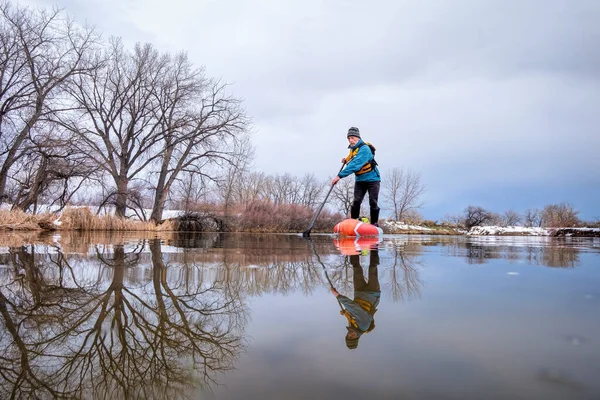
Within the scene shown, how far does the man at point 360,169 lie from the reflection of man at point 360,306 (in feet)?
17.1

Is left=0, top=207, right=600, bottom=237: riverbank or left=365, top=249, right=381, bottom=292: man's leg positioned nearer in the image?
left=365, top=249, right=381, bottom=292: man's leg

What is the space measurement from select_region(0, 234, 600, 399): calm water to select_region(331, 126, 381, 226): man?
17.7 ft

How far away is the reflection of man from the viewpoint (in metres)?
1.21

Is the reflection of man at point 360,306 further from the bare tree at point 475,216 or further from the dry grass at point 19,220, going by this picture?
the bare tree at point 475,216

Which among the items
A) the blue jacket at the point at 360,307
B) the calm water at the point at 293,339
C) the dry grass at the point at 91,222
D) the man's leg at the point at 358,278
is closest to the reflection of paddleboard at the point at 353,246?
the man's leg at the point at 358,278

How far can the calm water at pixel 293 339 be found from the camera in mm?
860

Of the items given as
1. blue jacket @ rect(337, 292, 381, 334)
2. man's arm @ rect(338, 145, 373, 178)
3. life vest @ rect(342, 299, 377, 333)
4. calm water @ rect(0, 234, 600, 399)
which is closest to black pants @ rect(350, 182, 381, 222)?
man's arm @ rect(338, 145, 373, 178)

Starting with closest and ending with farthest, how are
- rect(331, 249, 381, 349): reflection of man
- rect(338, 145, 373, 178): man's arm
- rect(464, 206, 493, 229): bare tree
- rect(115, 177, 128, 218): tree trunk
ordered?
rect(331, 249, 381, 349): reflection of man
rect(338, 145, 373, 178): man's arm
rect(115, 177, 128, 218): tree trunk
rect(464, 206, 493, 229): bare tree

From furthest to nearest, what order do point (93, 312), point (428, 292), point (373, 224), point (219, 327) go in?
point (373, 224) < point (428, 292) < point (93, 312) < point (219, 327)

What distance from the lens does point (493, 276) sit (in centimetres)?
241

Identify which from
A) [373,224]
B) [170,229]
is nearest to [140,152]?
[170,229]

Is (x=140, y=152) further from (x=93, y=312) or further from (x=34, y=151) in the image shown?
(x=93, y=312)

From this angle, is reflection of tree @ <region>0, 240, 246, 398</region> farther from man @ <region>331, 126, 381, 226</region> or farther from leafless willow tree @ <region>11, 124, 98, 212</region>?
leafless willow tree @ <region>11, 124, 98, 212</region>

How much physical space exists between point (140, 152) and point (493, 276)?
22.0 m
